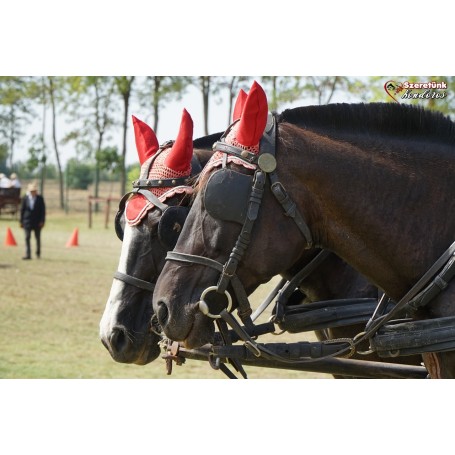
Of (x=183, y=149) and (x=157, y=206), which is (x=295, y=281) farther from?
(x=183, y=149)

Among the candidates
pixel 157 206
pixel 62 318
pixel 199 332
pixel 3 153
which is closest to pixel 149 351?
pixel 157 206


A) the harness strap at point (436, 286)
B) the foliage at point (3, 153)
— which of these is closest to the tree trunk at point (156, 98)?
the foliage at point (3, 153)

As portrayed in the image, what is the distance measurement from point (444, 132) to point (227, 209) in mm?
1022

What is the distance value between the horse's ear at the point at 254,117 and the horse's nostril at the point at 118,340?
136 centimetres

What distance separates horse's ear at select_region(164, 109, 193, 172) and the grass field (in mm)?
3799

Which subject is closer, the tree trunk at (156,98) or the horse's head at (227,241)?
the horse's head at (227,241)

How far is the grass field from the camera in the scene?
7.24 m

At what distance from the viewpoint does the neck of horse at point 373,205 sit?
2662 millimetres

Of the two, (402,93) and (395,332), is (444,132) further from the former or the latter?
(402,93)

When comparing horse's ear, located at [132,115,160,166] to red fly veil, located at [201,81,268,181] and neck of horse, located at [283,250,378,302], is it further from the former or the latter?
red fly veil, located at [201,81,268,181]

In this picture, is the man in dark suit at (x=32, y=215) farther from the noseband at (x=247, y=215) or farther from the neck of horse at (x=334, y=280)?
the noseband at (x=247, y=215)

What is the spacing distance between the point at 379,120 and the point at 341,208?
0.44 meters

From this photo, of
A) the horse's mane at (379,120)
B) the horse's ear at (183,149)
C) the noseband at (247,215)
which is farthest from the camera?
the horse's ear at (183,149)

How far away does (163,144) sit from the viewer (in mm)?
4023
